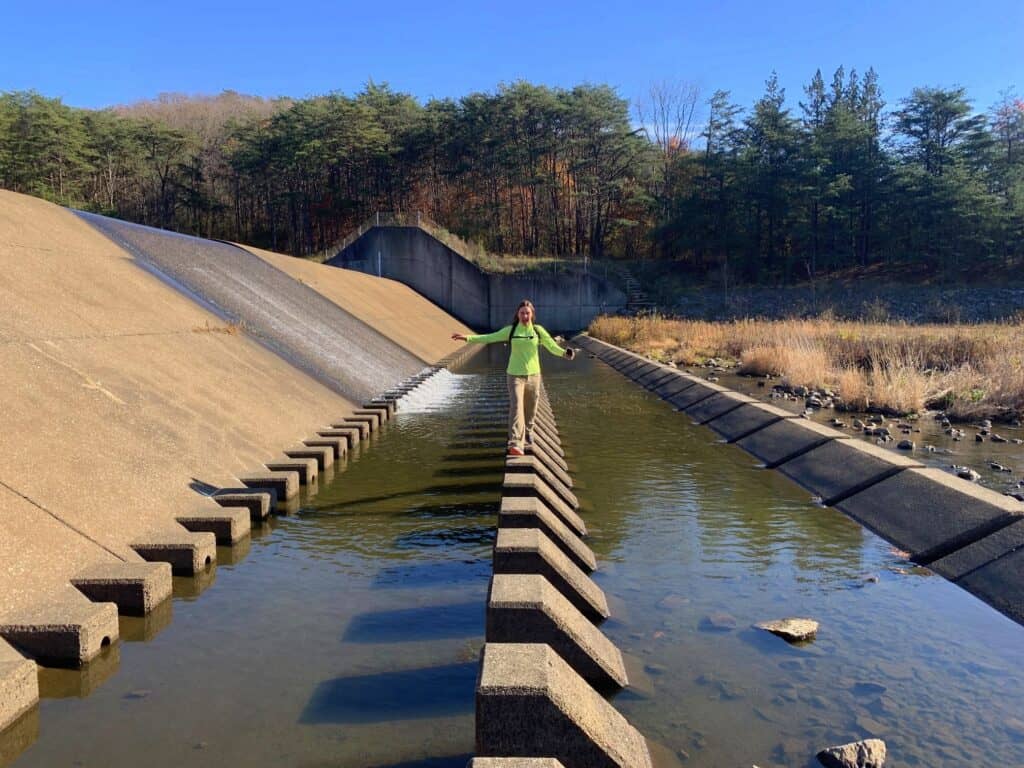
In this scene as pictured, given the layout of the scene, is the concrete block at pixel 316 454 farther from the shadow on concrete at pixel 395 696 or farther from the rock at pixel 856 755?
the rock at pixel 856 755

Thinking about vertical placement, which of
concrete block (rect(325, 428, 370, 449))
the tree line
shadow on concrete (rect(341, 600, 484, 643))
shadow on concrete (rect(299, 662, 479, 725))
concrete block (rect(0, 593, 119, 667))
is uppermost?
the tree line

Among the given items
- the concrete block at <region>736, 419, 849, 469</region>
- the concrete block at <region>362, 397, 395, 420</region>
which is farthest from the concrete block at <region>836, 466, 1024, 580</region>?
the concrete block at <region>362, 397, 395, 420</region>

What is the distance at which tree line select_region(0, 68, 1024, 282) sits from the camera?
4838 centimetres

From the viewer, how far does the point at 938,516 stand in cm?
639

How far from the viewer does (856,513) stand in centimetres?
730

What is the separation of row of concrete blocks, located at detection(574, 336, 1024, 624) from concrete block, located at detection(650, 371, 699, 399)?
13.1 ft

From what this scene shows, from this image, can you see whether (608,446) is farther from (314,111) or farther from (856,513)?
(314,111)

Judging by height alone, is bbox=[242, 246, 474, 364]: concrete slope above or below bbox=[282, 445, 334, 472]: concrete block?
above

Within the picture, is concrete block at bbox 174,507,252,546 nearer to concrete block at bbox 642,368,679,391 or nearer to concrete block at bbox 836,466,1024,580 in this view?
concrete block at bbox 836,466,1024,580

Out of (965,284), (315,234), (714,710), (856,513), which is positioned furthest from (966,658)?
(315,234)

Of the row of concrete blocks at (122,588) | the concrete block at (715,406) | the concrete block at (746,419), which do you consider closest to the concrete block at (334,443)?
the row of concrete blocks at (122,588)

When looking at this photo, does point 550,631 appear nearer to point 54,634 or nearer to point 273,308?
point 54,634

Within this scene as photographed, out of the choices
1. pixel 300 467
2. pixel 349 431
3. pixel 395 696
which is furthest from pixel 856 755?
pixel 349 431

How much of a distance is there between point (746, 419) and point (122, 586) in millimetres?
9067
